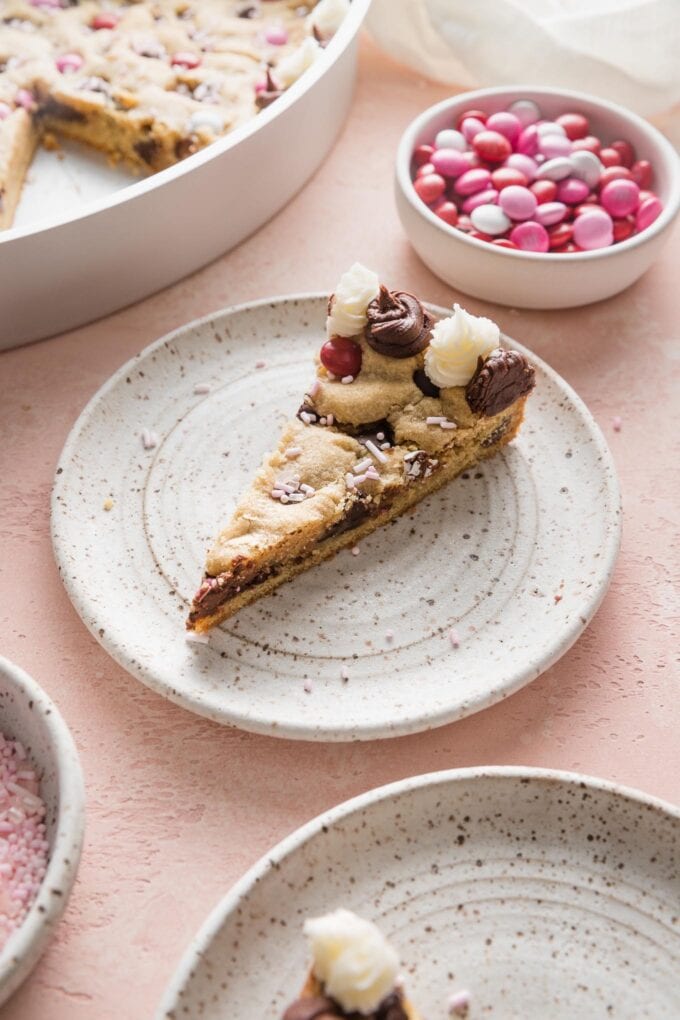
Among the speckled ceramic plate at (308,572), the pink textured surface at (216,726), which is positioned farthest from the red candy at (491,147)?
the speckled ceramic plate at (308,572)

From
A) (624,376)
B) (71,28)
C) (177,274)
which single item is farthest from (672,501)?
(71,28)

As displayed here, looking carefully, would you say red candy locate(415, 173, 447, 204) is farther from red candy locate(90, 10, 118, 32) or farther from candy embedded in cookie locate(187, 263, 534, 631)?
red candy locate(90, 10, 118, 32)

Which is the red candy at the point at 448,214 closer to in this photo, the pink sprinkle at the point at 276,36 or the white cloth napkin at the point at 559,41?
the white cloth napkin at the point at 559,41

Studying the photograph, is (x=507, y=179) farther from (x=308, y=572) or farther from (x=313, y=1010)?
(x=313, y=1010)

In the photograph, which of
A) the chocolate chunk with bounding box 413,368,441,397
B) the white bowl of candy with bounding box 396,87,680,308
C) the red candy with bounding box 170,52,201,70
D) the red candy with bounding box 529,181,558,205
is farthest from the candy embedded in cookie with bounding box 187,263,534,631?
the red candy with bounding box 170,52,201,70

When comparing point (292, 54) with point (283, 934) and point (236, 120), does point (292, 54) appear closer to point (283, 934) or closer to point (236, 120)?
point (236, 120)
